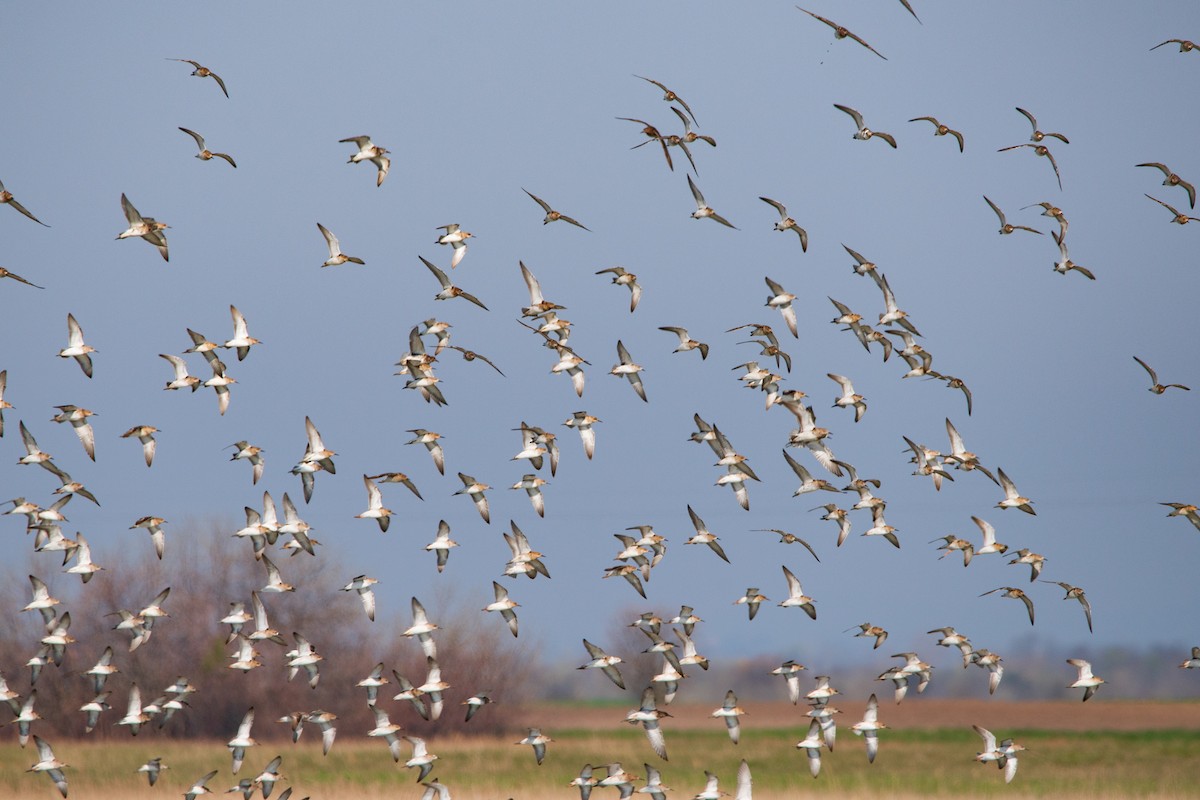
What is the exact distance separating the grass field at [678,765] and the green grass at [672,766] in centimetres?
6

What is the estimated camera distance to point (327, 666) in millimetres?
Result: 63688

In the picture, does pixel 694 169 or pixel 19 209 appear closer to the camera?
pixel 19 209

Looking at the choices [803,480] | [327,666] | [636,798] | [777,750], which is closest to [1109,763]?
[777,750]

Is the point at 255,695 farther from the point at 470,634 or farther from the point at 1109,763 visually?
the point at 1109,763

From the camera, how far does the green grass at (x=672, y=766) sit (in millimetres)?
46281

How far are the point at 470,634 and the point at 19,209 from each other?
117 ft

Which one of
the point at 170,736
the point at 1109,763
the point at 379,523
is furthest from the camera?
the point at 170,736

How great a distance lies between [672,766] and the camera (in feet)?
173

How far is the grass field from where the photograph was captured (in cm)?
4628

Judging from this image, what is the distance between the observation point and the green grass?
4628cm

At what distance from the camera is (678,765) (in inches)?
2084

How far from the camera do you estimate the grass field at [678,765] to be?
4628cm

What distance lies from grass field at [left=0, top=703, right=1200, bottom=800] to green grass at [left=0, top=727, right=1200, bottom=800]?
0.06 metres

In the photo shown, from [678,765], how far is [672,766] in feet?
0.94
